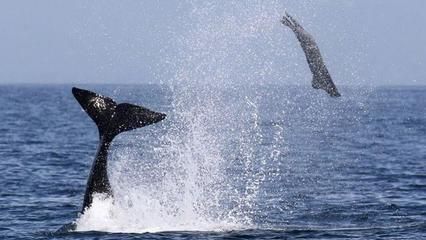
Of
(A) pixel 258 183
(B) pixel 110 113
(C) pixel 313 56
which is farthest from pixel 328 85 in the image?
(A) pixel 258 183

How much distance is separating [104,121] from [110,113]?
0.24 m

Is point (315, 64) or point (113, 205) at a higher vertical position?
point (315, 64)

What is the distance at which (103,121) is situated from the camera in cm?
2195

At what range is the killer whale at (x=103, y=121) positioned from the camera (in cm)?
2141

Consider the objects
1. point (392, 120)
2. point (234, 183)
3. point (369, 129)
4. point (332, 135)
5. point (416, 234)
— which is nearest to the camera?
point (416, 234)

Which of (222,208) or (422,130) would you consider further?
(422,130)

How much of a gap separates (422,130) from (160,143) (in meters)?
19.4

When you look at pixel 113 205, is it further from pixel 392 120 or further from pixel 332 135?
pixel 392 120

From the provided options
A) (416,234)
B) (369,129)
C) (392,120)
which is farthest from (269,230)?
(392,120)

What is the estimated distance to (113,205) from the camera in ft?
75.0

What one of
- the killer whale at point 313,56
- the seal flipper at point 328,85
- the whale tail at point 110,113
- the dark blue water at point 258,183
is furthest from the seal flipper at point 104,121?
the seal flipper at point 328,85

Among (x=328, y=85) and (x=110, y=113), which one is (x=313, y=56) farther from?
(x=110, y=113)

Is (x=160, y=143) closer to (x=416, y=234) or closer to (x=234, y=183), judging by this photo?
(x=234, y=183)

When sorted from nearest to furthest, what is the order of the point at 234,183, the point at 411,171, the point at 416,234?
the point at 416,234 → the point at 234,183 → the point at 411,171
